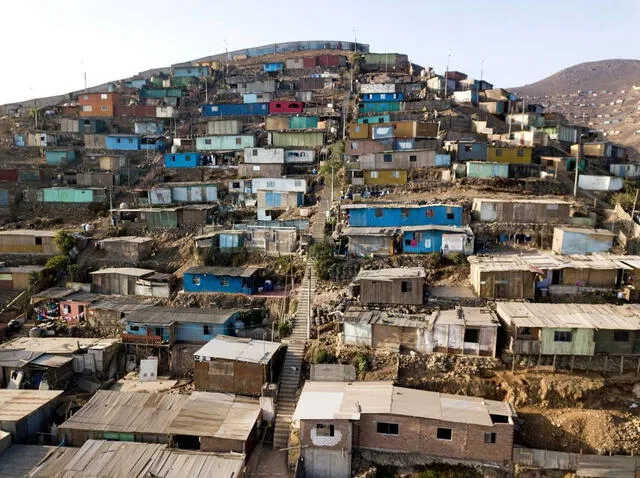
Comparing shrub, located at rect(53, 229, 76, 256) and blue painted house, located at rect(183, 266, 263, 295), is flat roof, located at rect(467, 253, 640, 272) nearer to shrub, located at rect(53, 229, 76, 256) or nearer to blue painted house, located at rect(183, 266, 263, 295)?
blue painted house, located at rect(183, 266, 263, 295)

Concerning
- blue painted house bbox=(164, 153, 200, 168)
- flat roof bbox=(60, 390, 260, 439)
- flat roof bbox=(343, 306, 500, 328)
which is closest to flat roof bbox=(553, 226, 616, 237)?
flat roof bbox=(343, 306, 500, 328)

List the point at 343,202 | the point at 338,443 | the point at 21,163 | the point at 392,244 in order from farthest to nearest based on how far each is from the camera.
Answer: the point at 21,163
the point at 343,202
the point at 392,244
the point at 338,443

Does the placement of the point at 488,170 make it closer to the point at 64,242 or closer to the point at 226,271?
the point at 226,271

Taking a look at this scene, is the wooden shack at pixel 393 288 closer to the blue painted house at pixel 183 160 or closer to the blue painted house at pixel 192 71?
the blue painted house at pixel 183 160

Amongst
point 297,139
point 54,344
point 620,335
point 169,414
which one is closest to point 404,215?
point 620,335

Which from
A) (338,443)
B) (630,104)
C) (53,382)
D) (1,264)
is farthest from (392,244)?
(630,104)

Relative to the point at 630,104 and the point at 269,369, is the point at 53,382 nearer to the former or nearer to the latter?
the point at 269,369

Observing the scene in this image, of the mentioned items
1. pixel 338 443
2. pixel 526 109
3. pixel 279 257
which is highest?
pixel 526 109

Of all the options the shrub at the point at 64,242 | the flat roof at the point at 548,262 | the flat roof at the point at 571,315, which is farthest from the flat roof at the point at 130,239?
the flat roof at the point at 571,315
